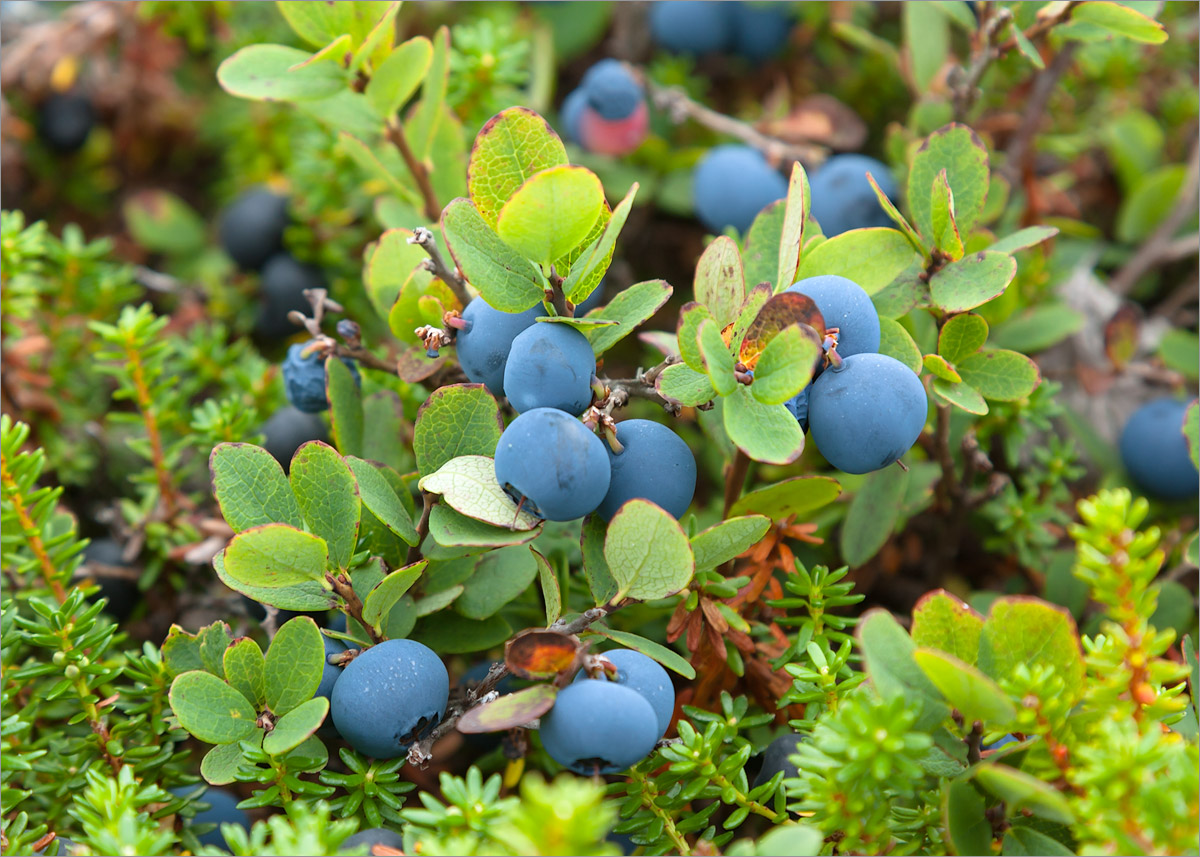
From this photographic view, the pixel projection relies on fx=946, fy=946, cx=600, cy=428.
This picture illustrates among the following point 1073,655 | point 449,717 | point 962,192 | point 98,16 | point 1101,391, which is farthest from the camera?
point 98,16

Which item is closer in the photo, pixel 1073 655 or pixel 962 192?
pixel 1073 655

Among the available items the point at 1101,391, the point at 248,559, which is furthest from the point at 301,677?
the point at 1101,391

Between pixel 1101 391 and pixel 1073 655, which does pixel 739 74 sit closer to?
pixel 1101 391

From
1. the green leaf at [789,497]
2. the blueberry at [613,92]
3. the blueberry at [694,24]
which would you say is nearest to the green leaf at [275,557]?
the green leaf at [789,497]

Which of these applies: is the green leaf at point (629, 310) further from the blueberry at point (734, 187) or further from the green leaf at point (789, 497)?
the blueberry at point (734, 187)

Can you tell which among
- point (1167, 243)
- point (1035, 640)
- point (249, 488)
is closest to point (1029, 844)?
point (1035, 640)

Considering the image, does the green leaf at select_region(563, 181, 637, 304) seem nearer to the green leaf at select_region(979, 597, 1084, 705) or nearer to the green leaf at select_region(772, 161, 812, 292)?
the green leaf at select_region(772, 161, 812, 292)

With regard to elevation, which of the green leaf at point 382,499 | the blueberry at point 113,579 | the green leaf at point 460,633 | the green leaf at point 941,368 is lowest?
the blueberry at point 113,579
